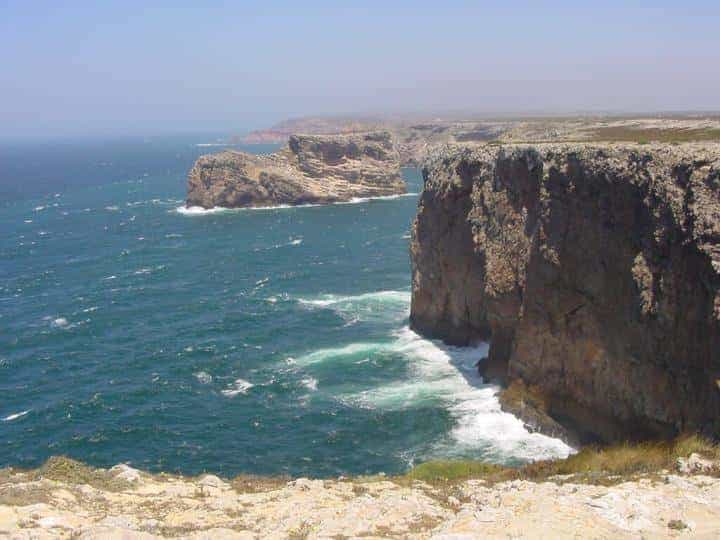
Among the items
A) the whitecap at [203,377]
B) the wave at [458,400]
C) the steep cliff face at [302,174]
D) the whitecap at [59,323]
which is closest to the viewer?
the wave at [458,400]

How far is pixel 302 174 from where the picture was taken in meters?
136

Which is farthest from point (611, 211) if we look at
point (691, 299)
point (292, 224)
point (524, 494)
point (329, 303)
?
point (292, 224)

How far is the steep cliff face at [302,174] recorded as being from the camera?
126375mm

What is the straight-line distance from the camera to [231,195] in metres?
128

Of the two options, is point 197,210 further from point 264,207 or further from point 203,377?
point 203,377

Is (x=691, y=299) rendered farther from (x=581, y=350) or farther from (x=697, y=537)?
(x=697, y=537)

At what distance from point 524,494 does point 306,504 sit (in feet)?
19.5

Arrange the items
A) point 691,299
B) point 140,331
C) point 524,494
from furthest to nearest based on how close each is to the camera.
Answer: point 140,331, point 691,299, point 524,494

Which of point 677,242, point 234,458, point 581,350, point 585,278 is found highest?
point 677,242

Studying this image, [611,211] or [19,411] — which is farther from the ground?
[611,211]

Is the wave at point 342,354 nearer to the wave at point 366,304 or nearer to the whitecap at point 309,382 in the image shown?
the whitecap at point 309,382

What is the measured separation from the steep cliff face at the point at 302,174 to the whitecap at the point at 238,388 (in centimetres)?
8486

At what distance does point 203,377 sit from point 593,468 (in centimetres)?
3071

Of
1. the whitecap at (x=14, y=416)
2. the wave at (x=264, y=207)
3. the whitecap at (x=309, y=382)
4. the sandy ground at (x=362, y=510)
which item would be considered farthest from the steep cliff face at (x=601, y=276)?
the wave at (x=264, y=207)
